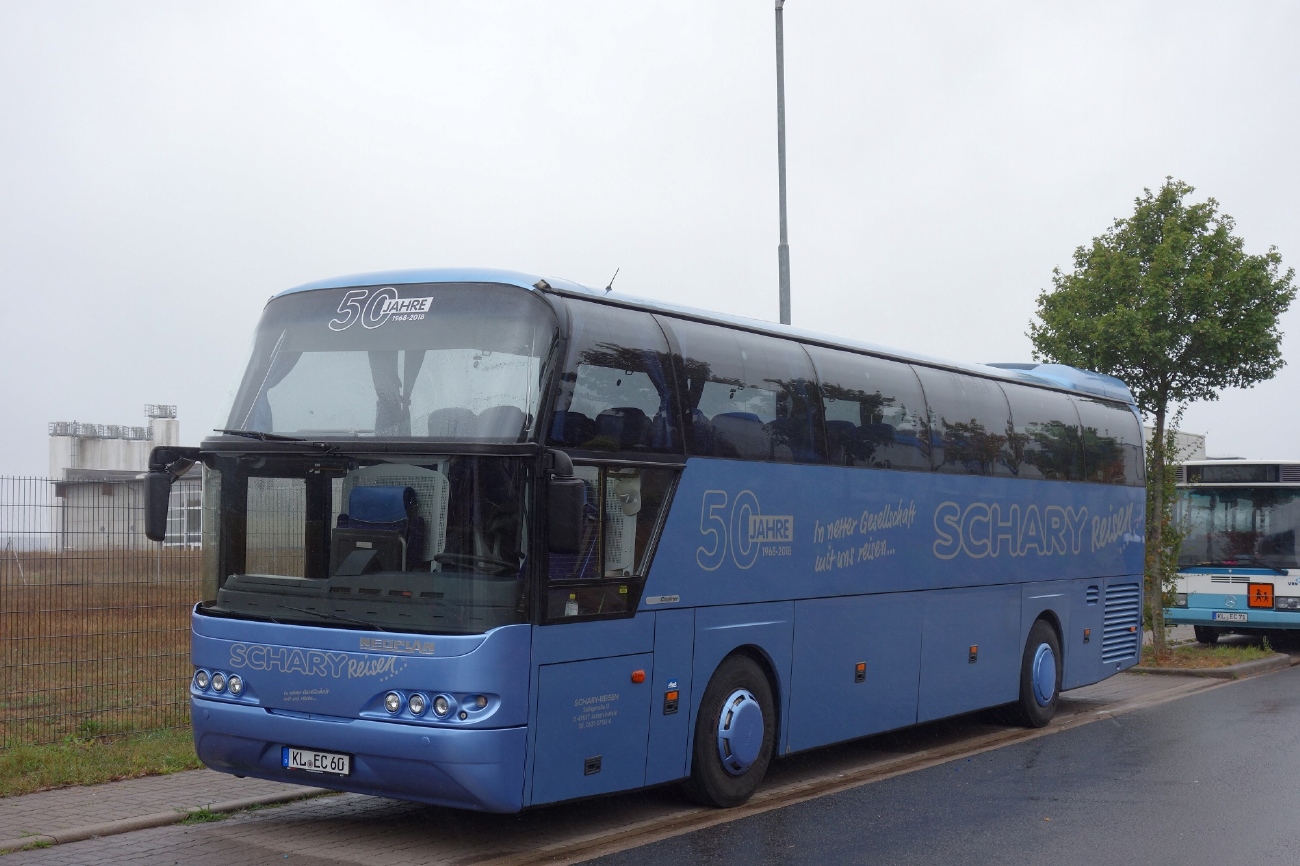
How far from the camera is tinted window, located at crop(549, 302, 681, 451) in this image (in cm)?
821

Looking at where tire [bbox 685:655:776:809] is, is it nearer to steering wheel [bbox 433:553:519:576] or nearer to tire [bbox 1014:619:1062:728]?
steering wheel [bbox 433:553:519:576]

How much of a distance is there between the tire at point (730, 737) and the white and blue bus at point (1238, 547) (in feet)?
43.2

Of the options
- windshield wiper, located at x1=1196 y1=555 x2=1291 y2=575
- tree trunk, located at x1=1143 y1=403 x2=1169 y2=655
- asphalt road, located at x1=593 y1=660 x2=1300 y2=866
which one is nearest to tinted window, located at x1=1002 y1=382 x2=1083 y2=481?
asphalt road, located at x1=593 y1=660 x2=1300 y2=866

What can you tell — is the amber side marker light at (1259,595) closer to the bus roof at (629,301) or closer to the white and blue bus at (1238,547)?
the white and blue bus at (1238,547)

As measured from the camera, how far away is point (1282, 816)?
9.13m

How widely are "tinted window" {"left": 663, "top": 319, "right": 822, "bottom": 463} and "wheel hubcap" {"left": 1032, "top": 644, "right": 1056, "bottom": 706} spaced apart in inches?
197

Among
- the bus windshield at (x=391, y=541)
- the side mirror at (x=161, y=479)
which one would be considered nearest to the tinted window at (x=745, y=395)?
the bus windshield at (x=391, y=541)

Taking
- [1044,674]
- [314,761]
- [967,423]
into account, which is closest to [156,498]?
[314,761]

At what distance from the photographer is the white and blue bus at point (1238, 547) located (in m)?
21.0

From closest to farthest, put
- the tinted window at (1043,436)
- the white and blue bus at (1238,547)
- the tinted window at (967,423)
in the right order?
the tinted window at (967,423) → the tinted window at (1043,436) → the white and blue bus at (1238,547)

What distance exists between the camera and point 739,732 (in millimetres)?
9570

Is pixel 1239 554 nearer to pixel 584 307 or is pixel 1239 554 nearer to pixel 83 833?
pixel 584 307

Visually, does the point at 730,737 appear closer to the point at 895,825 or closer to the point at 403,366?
the point at 895,825

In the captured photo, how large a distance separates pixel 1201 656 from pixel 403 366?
15.9 m
